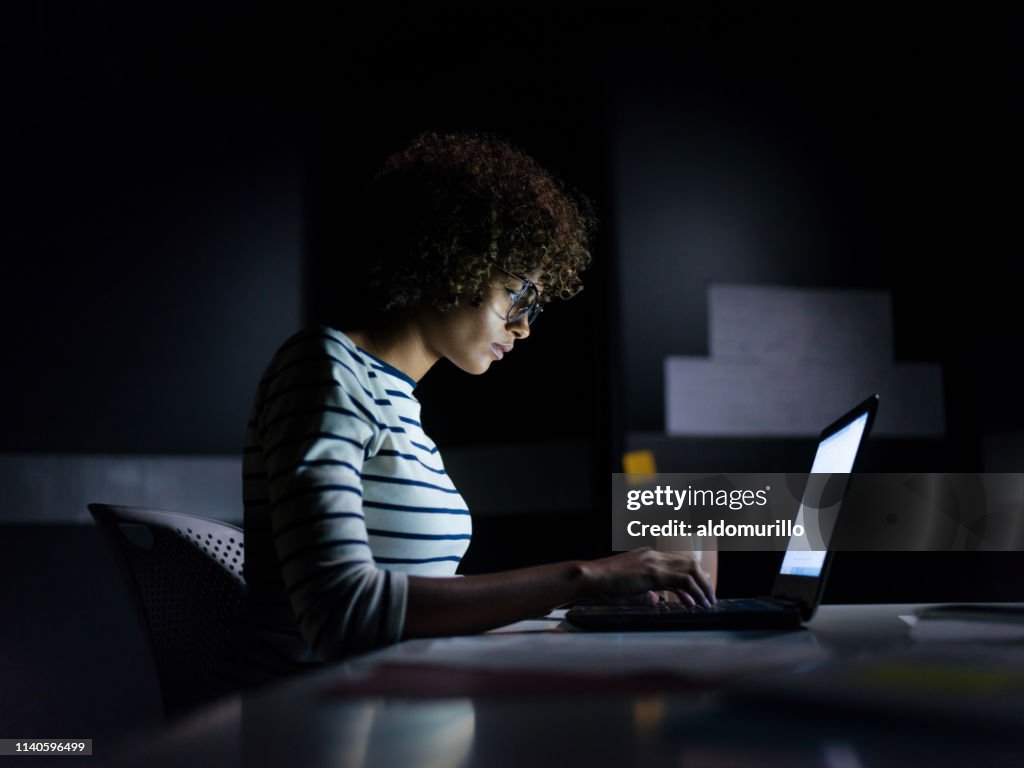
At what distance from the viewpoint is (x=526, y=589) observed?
Result: 969mm

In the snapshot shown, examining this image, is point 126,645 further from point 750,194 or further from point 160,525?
point 750,194

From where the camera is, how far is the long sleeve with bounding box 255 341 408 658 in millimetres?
923

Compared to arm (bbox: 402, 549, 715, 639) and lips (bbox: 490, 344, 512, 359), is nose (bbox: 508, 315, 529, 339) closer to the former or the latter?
lips (bbox: 490, 344, 512, 359)

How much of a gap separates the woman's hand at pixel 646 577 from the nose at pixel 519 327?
53 centimetres

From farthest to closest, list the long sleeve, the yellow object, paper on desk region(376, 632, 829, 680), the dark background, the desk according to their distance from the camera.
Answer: the dark background
the yellow object
the long sleeve
paper on desk region(376, 632, 829, 680)
the desk

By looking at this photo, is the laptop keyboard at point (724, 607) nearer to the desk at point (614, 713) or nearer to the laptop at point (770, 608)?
the laptop at point (770, 608)

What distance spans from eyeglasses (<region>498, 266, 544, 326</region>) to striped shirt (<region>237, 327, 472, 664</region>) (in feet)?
0.68

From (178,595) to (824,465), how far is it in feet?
3.09

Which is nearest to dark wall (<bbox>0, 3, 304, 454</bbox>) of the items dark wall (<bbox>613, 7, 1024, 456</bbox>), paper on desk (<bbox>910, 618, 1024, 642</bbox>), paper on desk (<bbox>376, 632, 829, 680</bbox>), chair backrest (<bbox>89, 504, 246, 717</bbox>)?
dark wall (<bbox>613, 7, 1024, 456</bbox>)

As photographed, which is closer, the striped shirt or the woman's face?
the striped shirt

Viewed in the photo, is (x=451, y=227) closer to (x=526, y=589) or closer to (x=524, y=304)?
(x=524, y=304)

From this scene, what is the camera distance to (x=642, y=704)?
1.88 feet

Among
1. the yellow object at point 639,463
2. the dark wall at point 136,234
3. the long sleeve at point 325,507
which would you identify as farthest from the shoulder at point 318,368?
the dark wall at point 136,234

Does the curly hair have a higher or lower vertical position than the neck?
higher
